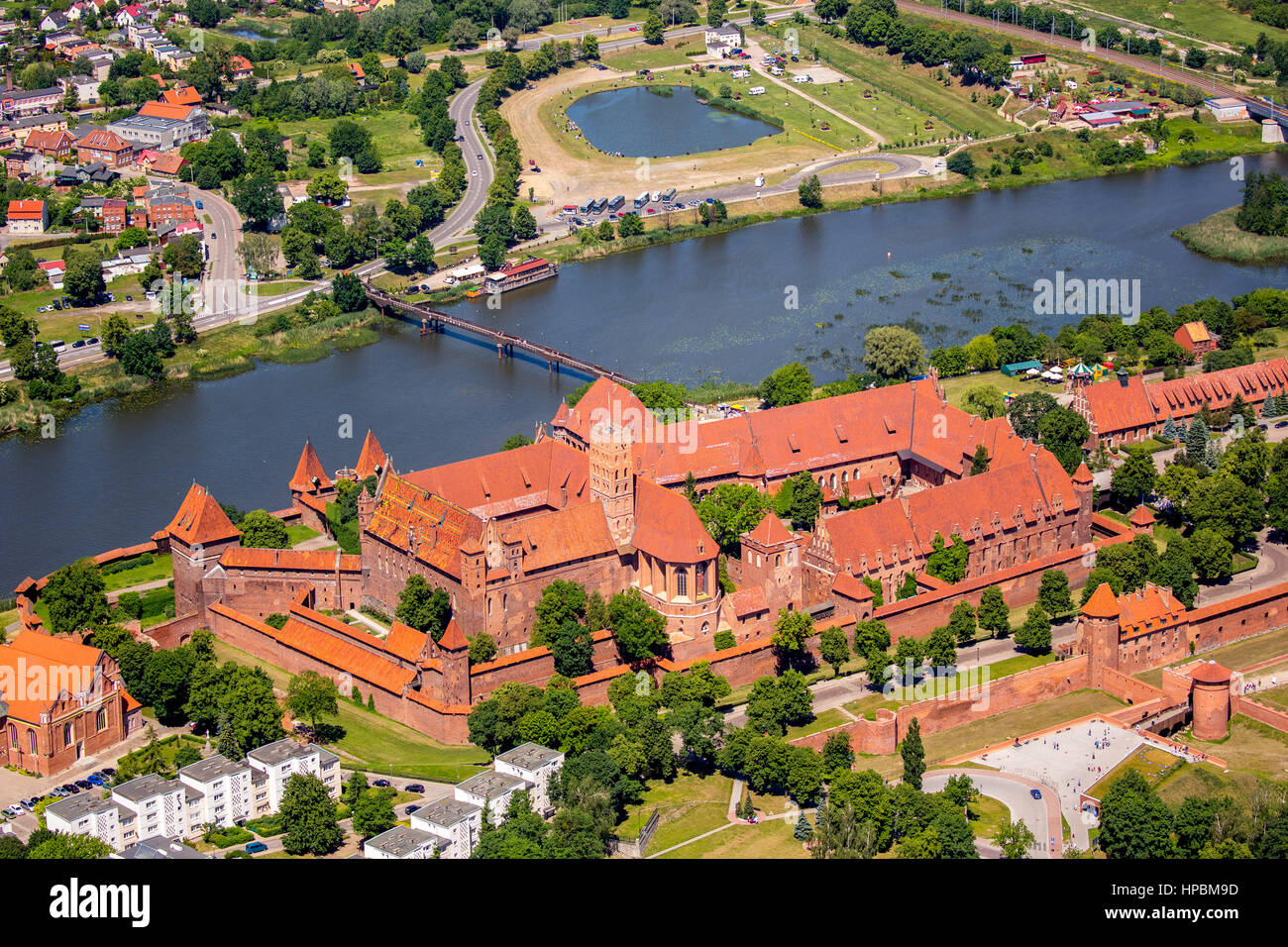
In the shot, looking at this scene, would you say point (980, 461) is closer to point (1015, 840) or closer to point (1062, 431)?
point (1062, 431)

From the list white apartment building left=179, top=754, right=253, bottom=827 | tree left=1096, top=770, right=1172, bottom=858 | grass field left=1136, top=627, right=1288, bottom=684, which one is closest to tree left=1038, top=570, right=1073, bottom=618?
grass field left=1136, top=627, right=1288, bottom=684

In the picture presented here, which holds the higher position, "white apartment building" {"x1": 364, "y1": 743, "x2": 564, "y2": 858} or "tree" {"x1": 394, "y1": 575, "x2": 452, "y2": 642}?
"tree" {"x1": 394, "y1": 575, "x2": 452, "y2": 642}

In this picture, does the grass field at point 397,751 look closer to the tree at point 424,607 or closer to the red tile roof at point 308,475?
the tree at point 424,607

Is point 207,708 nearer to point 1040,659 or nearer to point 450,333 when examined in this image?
point 1040,659

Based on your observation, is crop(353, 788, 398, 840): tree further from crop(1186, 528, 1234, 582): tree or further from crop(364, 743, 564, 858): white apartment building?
crop(1186, 528, 1234, 582): tree

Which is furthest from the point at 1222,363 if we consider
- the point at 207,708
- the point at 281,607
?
the point at 207,708
